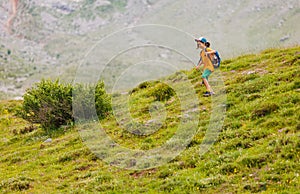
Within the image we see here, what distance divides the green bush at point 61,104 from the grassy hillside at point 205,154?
1.12 m

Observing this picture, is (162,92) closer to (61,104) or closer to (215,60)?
(215,60)

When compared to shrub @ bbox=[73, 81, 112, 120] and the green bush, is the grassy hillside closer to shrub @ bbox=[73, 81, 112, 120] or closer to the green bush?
the green bush

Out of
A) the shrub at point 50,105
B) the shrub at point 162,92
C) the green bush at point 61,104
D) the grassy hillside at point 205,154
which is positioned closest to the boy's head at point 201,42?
the grassy hillside at point 205,154

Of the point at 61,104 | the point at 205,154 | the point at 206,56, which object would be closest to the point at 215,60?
the point at 206,56

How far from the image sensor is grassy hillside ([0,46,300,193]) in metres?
14.4

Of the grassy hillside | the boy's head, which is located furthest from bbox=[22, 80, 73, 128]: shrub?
the boy's head

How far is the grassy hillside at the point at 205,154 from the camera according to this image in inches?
565

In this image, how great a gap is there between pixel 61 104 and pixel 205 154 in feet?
43.3

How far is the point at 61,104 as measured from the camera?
89.0ft

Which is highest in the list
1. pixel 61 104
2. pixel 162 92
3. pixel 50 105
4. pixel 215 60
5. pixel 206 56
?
pixel 50 105

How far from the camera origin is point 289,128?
1666cm

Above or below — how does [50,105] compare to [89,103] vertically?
above

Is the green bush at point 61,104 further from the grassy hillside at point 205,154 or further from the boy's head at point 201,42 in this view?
the boy's head at point 201,42

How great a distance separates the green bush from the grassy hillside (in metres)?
1.12
